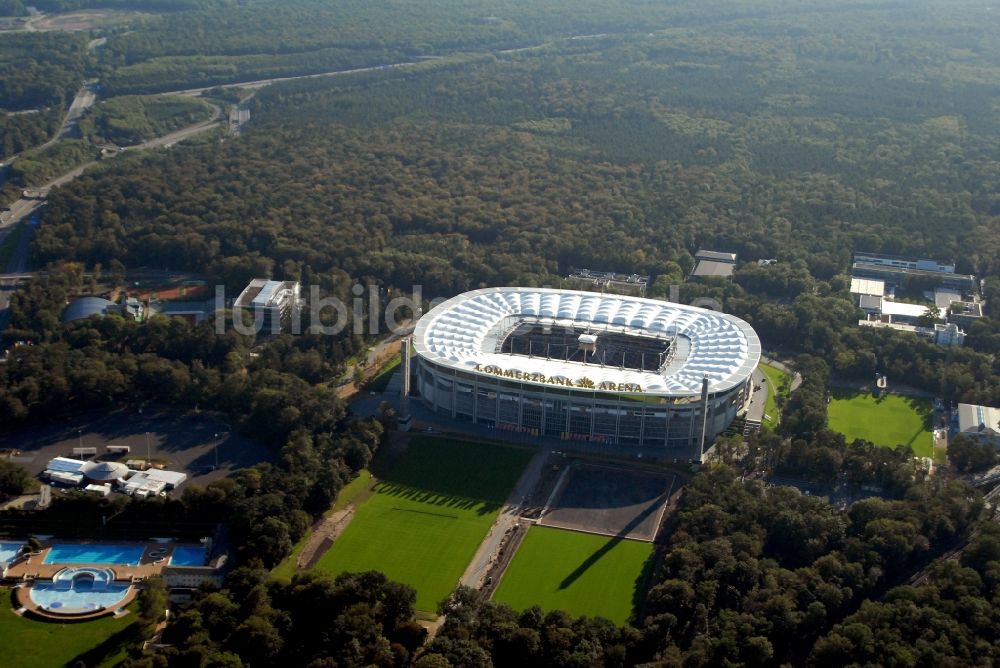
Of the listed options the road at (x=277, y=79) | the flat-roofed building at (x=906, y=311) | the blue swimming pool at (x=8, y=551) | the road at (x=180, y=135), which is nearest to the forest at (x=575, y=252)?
the road at (x=277, y=79)

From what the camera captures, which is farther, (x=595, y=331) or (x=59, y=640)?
(x=595, y=331)

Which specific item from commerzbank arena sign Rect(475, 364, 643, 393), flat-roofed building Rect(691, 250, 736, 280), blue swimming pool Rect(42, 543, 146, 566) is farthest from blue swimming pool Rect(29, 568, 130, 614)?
flat-roofed building Rect(691, 250, 736, 280)

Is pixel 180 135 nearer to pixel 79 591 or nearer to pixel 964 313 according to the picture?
pixel 964 313

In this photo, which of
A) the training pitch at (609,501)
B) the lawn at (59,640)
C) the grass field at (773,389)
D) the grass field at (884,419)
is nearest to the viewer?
the lawn at (59,640)

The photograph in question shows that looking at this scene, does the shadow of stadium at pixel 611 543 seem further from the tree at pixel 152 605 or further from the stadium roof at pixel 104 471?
the stadium roof at pixel 104 471

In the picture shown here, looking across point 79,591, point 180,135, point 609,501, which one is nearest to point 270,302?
point 609,501

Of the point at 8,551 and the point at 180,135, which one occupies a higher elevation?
the point at 180,135
